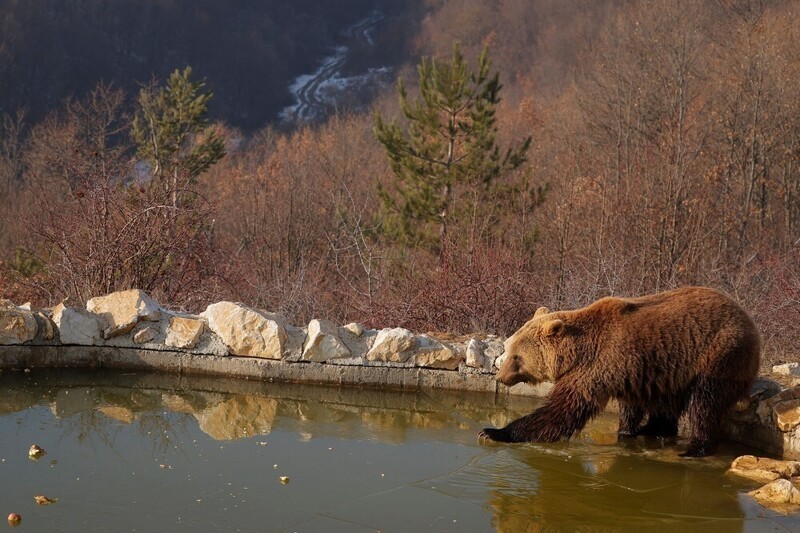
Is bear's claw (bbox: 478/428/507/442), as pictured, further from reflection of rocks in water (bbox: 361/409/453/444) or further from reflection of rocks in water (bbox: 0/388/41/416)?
reflection of rocks in water (bbox: 0/388/41/416)

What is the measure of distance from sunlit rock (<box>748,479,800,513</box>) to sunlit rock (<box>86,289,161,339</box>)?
6.12 metres

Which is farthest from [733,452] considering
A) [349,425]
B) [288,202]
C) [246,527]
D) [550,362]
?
[288,202]

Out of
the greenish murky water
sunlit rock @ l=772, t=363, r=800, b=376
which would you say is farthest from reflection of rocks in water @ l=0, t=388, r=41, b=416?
sunlit rock @ l=772, t=363, r=800, b=376

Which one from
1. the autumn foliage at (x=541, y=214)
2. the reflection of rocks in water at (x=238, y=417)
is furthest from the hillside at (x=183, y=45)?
the reflection of rocks in water at (x=238, y=417)

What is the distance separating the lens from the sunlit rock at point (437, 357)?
29.5 feet

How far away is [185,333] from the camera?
9141mm

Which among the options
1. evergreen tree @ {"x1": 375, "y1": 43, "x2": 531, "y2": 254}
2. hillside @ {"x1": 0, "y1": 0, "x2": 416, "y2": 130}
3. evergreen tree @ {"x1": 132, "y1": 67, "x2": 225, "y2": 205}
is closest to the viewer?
evergreen tree @ {"x1": 375, "y1": 43, "x2": 531, "y2": 254}

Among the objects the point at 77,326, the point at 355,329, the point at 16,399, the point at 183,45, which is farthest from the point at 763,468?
the point at 183,45

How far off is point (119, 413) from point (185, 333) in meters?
1.49

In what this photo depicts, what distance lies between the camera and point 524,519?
5.73 meters

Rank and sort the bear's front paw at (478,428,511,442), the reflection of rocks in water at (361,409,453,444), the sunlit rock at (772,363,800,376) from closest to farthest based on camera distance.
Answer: the bear's front paw at (478,428,511,442)
the reflection of rocks in water at (361,409,453,444)
the sunlit rock at (772,363,800,376)

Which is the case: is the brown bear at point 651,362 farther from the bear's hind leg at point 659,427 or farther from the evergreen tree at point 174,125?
the evergreen tree at point 174,125

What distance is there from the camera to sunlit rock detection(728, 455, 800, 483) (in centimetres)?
653

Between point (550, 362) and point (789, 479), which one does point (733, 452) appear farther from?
point (550, 362)
